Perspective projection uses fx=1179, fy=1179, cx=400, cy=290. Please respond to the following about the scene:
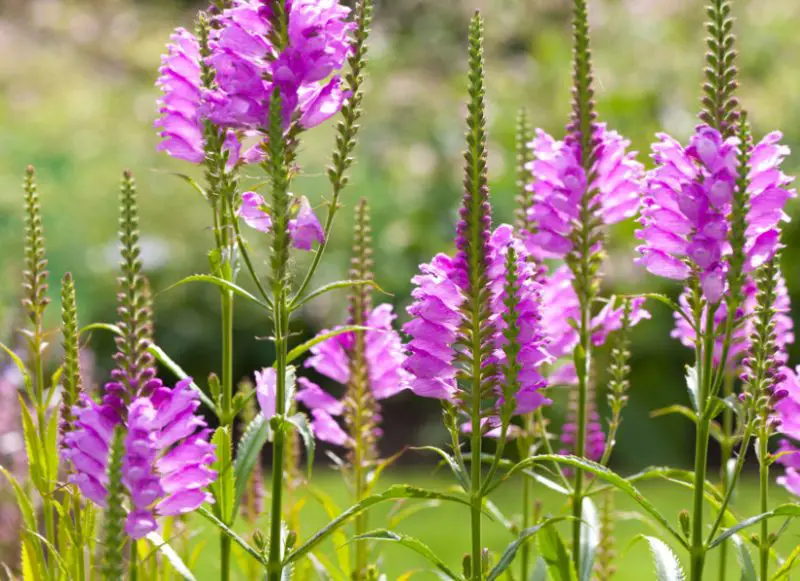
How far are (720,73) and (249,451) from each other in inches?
44.2

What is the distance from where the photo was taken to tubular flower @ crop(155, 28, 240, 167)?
2361 mm

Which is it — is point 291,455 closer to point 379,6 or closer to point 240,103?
point 240,103

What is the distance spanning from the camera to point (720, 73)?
2037 millimetres

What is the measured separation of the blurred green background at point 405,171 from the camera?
6.84 m

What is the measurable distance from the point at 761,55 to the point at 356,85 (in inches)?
327

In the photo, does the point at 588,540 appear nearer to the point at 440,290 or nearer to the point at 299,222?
the point at 440,290

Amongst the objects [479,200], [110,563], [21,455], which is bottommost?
[21,455]

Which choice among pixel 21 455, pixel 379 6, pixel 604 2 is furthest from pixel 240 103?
pixel 379 6

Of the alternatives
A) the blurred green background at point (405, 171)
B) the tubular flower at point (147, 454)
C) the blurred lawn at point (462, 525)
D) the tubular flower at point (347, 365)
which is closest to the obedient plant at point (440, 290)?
the tubular flower at point (147, 454)

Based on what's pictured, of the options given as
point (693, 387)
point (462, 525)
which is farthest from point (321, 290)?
point (462, 525)

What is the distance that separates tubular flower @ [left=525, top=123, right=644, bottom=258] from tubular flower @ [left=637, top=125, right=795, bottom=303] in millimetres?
256

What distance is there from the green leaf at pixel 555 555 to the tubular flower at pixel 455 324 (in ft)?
0.95

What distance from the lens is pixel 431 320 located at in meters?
2.00

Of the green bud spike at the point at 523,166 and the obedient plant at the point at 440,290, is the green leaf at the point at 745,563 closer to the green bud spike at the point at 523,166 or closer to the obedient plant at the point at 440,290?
the obedient plant at the point at 440,290
